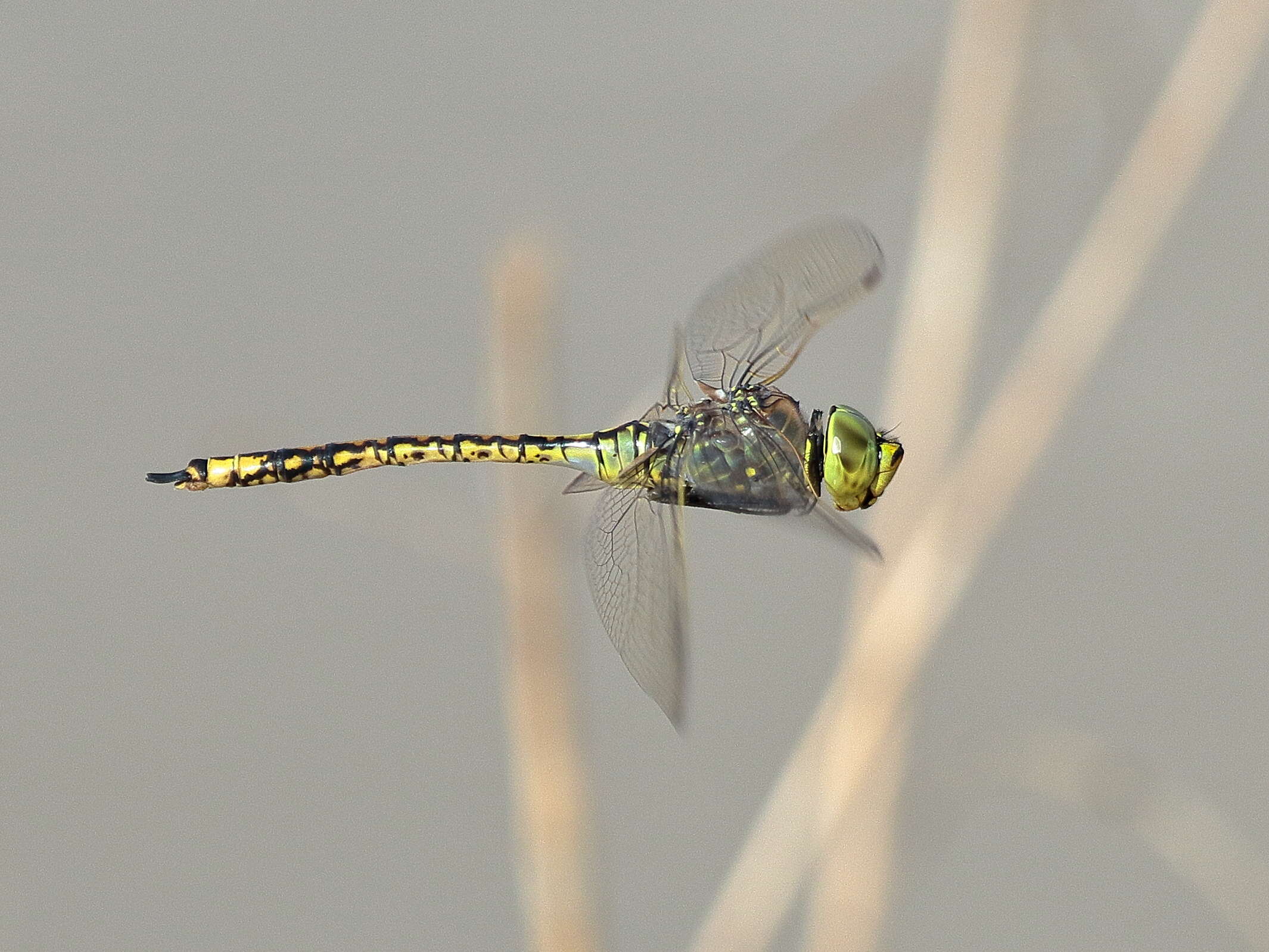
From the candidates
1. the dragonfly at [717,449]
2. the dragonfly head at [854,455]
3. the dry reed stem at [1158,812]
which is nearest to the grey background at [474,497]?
the dry reed stem at [1158,812]

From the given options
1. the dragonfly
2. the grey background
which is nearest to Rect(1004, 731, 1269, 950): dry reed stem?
the grey background

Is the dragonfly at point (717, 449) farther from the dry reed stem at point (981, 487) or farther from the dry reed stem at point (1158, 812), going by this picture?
the dry reed stem at point (1158, 812)

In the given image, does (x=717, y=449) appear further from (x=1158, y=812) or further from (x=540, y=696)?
(x=1158, y=812)

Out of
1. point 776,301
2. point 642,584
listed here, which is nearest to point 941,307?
point 776,301

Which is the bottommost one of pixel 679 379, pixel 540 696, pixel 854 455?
pixel 540 696

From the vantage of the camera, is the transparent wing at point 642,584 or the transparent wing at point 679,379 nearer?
the transparent wing at point 642,584

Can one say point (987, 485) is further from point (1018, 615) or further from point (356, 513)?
point (1018, 615)
